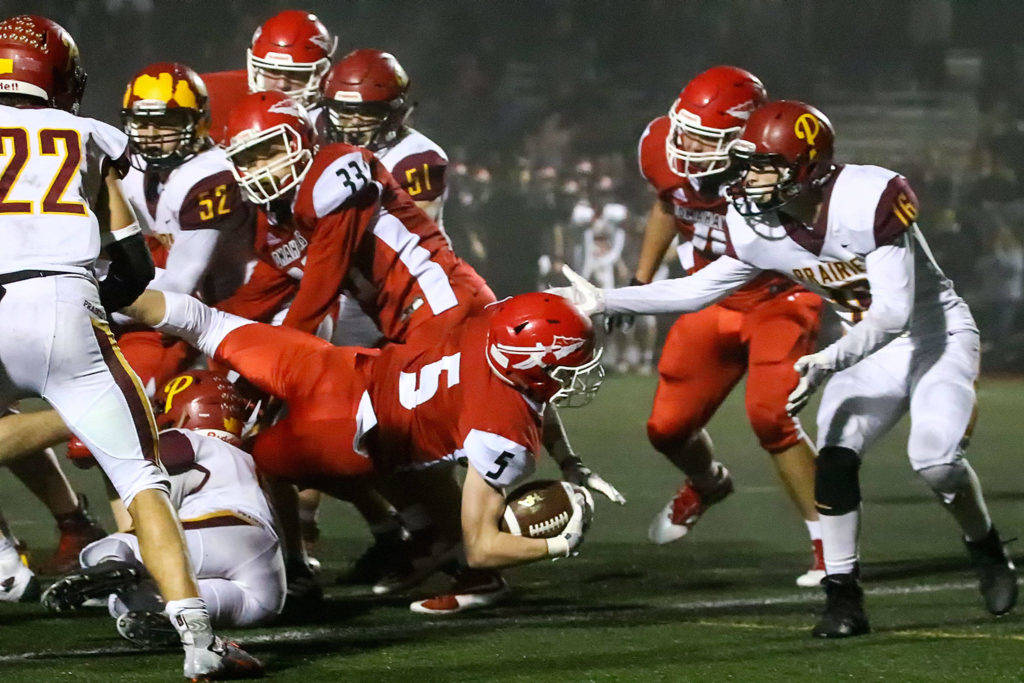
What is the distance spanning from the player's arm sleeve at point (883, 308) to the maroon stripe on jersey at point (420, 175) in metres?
2.06

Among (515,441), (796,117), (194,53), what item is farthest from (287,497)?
(194,53)

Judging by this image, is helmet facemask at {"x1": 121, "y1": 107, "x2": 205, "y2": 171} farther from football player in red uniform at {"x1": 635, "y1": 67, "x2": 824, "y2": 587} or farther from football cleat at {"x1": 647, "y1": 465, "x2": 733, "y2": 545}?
football cleat at {"x1": 647, "y1": 465, "x2": 733, "y2": 545}

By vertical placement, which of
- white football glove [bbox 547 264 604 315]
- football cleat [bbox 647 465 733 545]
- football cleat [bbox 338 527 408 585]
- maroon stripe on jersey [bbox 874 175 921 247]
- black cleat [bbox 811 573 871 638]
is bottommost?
football cleat [bbox 647 465 733 545]

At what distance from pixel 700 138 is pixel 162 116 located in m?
1.91

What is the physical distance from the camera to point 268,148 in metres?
5.09

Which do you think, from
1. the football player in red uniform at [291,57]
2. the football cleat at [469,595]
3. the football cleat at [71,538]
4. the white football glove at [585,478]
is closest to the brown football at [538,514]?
the white football glove at [585,478]

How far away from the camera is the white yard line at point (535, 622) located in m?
3.89

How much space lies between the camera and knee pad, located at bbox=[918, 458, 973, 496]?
4.44 metres

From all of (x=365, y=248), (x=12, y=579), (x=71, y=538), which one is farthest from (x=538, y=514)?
(x=71, y=538)

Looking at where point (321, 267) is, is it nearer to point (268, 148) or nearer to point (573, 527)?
point (268, 148)

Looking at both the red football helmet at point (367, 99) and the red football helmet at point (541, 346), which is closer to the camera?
the red football helmet at point (541, 346)

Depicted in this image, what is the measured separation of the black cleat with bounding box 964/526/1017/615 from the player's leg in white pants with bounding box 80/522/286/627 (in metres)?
2.03

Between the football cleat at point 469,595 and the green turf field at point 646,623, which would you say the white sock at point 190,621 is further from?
the football cleat at point 469,595

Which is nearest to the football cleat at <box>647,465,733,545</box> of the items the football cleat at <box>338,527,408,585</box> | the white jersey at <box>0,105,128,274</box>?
the football cleat at <box>338,527,408,585</box>
